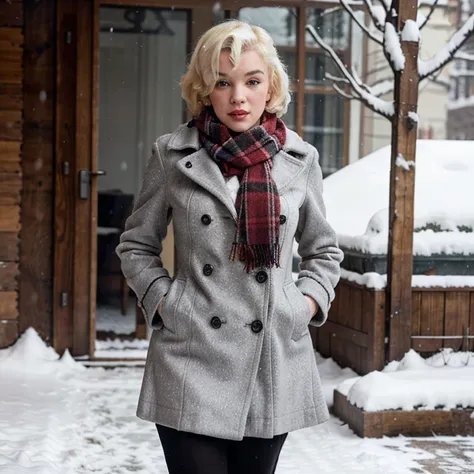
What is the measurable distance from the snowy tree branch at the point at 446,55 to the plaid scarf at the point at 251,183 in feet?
10.1

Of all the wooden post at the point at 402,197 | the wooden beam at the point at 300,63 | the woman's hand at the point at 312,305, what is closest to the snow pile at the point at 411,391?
the wooden post at the point at 402,197

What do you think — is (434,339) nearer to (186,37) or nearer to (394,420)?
(394,420)

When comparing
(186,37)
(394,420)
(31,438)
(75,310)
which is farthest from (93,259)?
(394,420)

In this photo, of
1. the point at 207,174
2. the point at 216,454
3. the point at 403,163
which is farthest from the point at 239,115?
the point at 403,163

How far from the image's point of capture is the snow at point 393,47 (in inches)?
199

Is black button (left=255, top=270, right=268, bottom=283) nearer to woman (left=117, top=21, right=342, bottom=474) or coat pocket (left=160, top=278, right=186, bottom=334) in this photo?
woman (left=117, top=21, right=342, bottom=474)

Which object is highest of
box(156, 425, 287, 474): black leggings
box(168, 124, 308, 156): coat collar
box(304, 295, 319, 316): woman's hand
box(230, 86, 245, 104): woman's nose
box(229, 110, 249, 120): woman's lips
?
box(230, 86, 245, 104): woman's nose

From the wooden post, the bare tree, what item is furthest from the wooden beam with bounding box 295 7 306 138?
the wooden post

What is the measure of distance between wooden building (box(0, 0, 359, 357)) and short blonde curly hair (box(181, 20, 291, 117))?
401 centimetres

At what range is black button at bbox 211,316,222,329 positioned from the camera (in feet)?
7.00

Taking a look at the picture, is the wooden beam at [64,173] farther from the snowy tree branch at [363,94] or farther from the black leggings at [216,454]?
the black leggings at [216,454]

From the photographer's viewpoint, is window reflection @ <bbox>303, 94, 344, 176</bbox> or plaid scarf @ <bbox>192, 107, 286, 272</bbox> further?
window reflection @ <bbox>303, 94, 344, 176</bbox>

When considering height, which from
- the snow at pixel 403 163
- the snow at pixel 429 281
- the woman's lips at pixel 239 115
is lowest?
the snow at pixel 429 281

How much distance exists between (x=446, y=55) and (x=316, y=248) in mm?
3088
